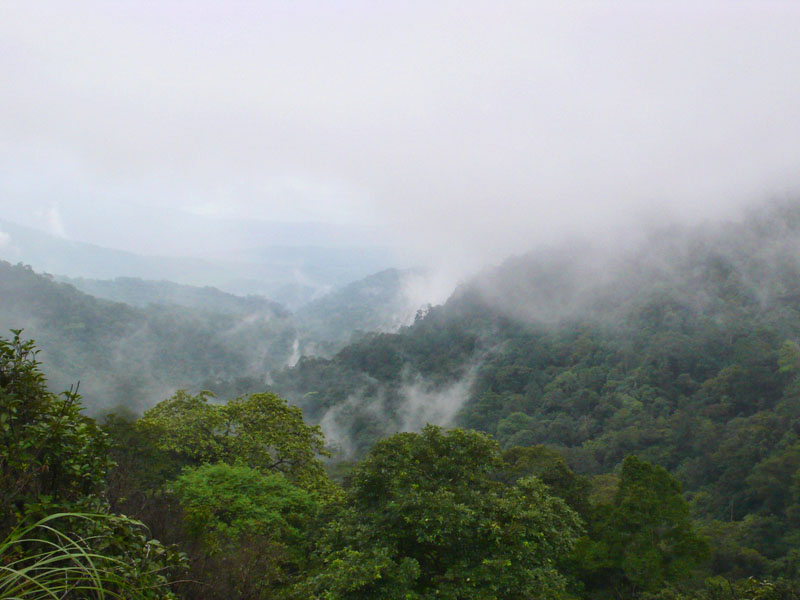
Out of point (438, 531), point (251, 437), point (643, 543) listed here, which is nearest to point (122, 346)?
point (251, 437)

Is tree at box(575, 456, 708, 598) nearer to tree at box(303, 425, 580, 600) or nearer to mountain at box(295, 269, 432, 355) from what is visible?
tree at box(303, 425, 580, 600)

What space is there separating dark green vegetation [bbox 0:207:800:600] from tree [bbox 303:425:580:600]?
4 cm

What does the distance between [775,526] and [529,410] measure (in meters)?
34.6

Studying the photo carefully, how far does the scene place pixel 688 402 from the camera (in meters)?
50.6

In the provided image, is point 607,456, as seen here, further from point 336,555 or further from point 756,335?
point 336,555

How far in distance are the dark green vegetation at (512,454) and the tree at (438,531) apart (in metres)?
0.04

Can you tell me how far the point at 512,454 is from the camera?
83.3 ft

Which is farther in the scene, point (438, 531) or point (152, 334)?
point (152, 334)

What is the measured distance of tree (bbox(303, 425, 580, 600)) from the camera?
7836 millimetres

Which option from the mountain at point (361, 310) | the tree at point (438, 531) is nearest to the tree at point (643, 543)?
the tree at point (438, 531)

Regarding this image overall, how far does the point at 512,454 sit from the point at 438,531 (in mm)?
18173

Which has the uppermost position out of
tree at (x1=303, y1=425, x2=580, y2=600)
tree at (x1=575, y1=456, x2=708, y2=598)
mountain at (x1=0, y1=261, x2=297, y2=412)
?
tree at (x1=303, y1=425, x2=580, y2=600)

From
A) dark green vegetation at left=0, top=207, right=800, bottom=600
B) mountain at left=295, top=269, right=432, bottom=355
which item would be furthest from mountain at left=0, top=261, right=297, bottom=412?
mountain at left=295, top=269, right=432, bottom=355

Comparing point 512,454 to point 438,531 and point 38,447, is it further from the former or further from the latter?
point 38,447
